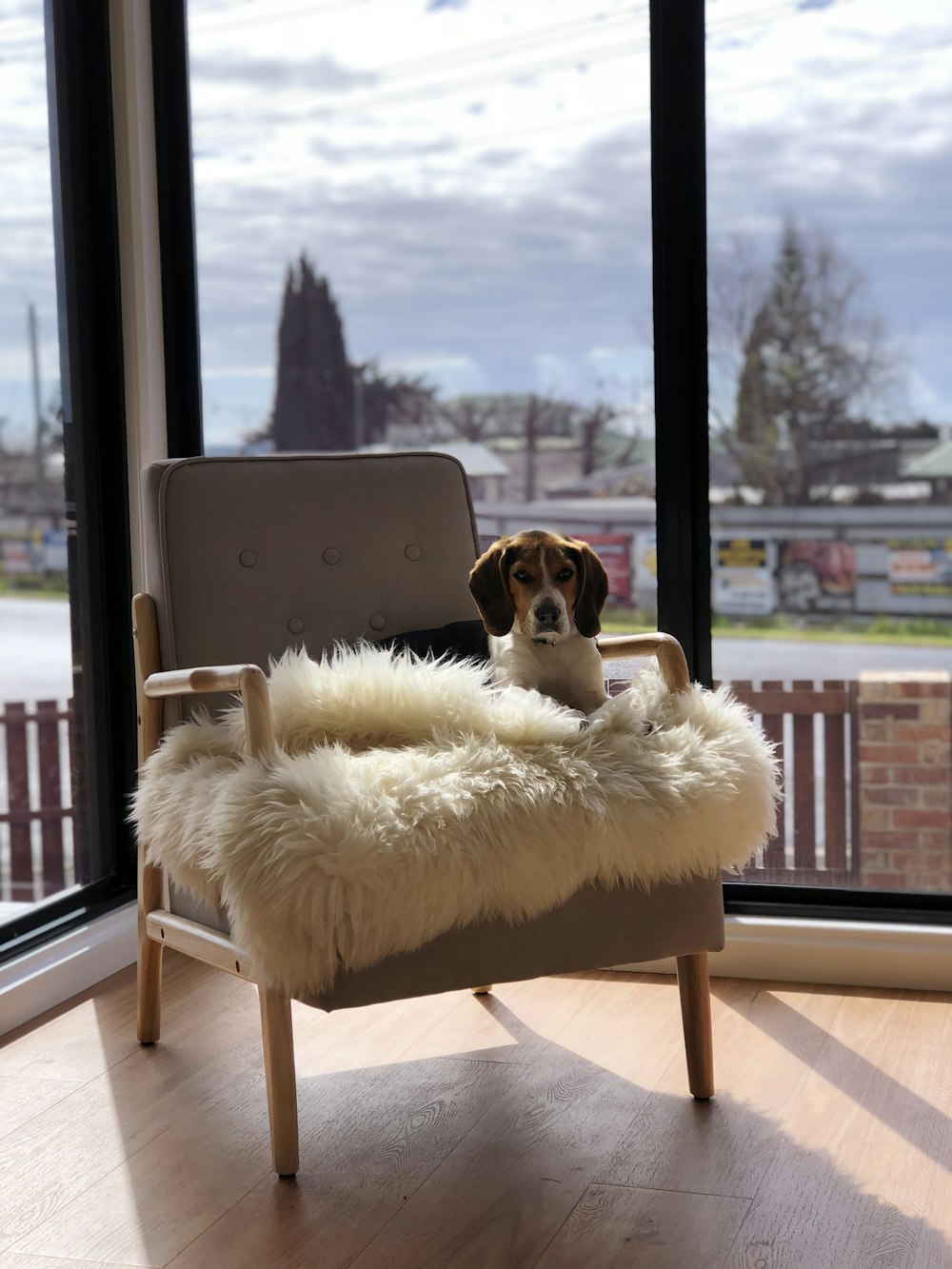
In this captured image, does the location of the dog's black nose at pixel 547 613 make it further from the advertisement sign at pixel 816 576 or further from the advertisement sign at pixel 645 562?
the advertisement sign at pixel 816 576

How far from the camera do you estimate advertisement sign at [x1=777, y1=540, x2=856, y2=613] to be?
9.28 feet

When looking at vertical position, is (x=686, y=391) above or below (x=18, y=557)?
above

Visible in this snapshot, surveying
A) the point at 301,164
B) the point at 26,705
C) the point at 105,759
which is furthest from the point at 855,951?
the point at 301,164

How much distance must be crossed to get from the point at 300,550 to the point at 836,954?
1296mm

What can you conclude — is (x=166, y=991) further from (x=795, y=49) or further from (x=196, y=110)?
(x=795, y=49)

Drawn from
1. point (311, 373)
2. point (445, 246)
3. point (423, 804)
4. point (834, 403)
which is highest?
point (445, 246)

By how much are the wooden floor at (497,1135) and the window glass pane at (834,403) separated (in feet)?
1.93

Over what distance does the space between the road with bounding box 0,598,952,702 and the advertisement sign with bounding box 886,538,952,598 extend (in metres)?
0.14

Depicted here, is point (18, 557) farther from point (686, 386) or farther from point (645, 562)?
point (686, 386)

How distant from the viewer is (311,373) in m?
3.27

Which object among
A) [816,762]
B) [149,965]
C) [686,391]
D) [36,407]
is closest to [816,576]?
[816,762]

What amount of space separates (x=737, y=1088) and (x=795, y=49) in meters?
2.05

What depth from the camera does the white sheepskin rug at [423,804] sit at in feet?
5.27

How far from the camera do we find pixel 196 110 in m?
2.92
